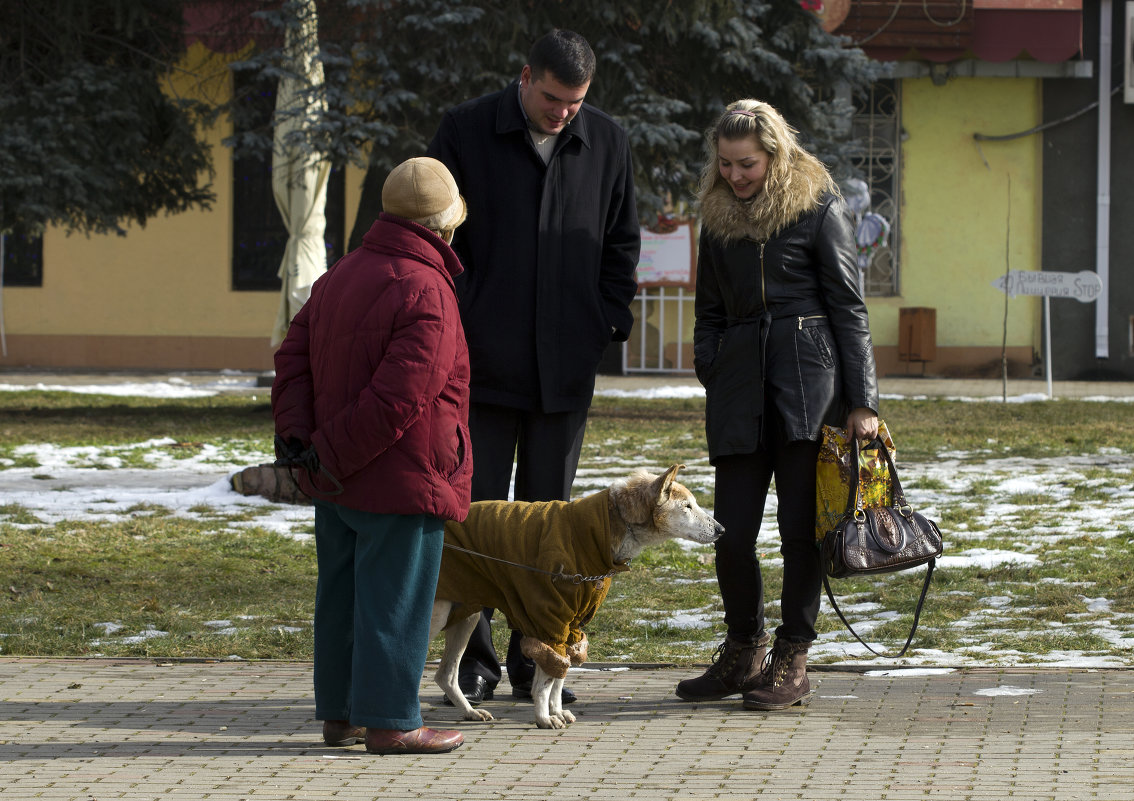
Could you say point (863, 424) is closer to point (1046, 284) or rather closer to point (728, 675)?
point (728, 675)

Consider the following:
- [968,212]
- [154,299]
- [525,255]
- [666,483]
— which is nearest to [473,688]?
[666,483]

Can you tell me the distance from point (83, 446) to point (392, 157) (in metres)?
3.66

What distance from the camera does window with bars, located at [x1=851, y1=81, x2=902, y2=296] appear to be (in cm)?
2066

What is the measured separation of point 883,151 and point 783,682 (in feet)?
55.7

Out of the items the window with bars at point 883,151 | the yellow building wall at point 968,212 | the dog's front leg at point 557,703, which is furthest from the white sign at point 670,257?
the dog's front leg at point 557,703

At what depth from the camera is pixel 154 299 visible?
22.2 metres

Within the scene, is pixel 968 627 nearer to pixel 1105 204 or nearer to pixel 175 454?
pixel 175 454

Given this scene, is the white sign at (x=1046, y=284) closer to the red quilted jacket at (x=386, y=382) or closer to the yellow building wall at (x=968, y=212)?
the yellow building wall at (x=968, y=212)

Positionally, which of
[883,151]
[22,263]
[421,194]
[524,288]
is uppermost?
[883,151]

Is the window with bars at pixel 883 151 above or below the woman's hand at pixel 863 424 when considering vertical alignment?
above

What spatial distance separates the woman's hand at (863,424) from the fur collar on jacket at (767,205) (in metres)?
0.64

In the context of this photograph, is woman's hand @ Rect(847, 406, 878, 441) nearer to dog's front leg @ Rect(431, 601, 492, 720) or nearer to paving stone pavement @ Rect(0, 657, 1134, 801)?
paving stone pavement @ Rect(0, 657, 1134, 801)

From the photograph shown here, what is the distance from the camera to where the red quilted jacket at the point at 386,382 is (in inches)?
160

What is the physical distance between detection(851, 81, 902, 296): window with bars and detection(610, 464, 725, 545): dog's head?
16.6 m
